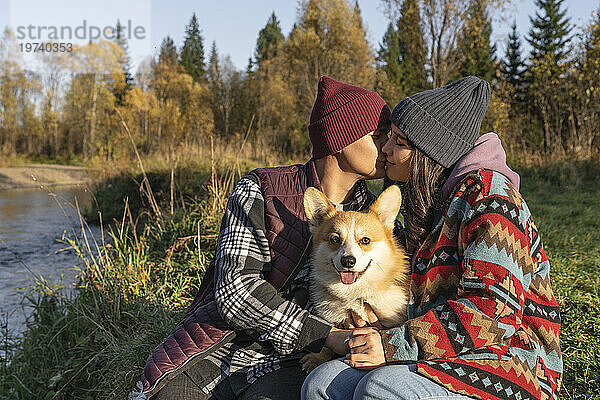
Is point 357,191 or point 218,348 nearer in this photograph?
point 218,348

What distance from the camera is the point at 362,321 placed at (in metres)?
2.10

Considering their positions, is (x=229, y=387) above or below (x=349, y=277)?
below

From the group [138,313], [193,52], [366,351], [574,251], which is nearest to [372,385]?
[366,351]

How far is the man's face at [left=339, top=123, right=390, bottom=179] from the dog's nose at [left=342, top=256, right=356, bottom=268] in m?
0.60

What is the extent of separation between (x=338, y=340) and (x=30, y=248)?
8.36 m

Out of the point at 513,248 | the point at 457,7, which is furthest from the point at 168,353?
the point at 457,7

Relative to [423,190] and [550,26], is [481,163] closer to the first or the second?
[423,190]

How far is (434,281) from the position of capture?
6.04ft

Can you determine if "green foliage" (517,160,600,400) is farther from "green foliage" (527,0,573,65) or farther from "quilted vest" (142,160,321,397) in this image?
"green foliage" (527,0,573,65)

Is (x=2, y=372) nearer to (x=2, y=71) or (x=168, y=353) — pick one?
(x=168, y=353)

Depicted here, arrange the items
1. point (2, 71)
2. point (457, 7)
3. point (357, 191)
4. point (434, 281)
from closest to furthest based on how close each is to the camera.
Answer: point (434, 281), point (357, 191), point (457, 7), point (2, 71)

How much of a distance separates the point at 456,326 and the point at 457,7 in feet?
38.9

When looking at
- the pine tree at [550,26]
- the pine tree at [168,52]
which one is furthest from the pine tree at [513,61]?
the pine tree at [168,52]

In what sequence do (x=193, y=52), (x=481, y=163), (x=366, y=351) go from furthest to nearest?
(x=193, y=52) < (x=481, y=163) < (x=366, y=351)
